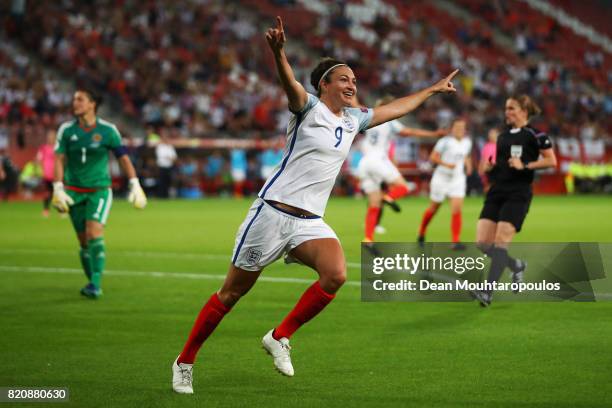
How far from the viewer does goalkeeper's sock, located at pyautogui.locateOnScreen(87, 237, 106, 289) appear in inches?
476

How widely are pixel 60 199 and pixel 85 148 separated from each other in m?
0.75

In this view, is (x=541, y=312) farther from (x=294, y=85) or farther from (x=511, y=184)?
(x=294, y=85)

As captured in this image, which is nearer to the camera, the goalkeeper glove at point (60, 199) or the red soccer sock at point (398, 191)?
A: the goalkeeper glove at point (60, 199)

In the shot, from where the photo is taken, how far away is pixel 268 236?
23.9 feet

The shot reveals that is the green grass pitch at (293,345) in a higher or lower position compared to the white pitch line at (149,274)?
higher

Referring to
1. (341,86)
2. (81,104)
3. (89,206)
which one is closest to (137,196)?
(89,206)

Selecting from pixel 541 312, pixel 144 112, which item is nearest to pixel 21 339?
pixel 541 312

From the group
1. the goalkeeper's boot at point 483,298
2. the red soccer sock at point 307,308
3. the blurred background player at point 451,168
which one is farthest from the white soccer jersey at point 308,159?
the blurred background player at point 451,168

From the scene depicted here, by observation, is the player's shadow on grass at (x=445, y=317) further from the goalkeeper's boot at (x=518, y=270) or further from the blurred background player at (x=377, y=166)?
the blurred background player at (x=377, y=166)

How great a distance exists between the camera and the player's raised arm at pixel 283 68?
6.67m

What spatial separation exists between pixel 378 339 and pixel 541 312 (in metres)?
2.43

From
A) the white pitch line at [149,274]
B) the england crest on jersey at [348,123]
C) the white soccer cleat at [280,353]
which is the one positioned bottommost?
the white pitch line at [149,274]

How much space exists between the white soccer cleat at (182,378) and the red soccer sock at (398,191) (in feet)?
38.6

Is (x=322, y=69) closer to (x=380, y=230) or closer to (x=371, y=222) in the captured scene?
(x=371, y=222)
